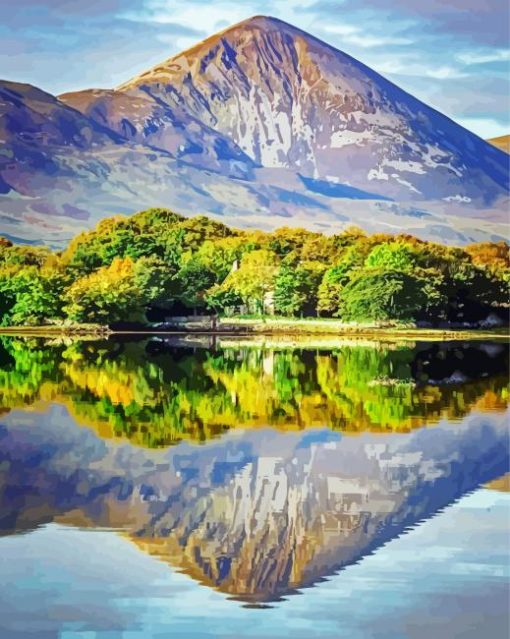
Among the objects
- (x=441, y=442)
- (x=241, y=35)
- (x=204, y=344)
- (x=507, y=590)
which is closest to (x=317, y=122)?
(x=241, y=35)

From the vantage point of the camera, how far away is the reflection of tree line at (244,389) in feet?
37.6

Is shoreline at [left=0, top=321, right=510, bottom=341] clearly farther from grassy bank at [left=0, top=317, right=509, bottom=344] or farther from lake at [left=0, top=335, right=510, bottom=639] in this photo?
lake at [left=0, top=335, right=510, bottom=639]

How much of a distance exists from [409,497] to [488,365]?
12528mm

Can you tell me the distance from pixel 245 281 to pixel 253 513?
108ft

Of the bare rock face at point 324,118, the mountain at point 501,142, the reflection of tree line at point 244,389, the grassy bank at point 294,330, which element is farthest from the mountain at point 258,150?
the reflection of tree line at point 244,389

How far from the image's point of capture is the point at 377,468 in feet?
29.2

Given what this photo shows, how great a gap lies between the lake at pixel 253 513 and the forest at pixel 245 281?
21.6m

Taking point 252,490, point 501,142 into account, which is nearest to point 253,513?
point 252,490

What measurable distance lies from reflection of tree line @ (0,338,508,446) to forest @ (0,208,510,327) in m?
13.6

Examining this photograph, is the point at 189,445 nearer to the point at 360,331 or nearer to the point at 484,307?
the point at 360,331

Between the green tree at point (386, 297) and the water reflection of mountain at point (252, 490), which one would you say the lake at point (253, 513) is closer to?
the water reflection of mountain at point (252, 490)

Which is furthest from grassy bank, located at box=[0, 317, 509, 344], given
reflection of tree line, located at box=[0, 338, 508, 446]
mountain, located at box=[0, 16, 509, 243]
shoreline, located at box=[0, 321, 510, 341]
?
mountain, located at box=[0, 16, 509, 243]

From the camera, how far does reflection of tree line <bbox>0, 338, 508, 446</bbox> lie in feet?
37.6

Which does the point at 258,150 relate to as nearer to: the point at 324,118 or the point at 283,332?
the point at 324,118
